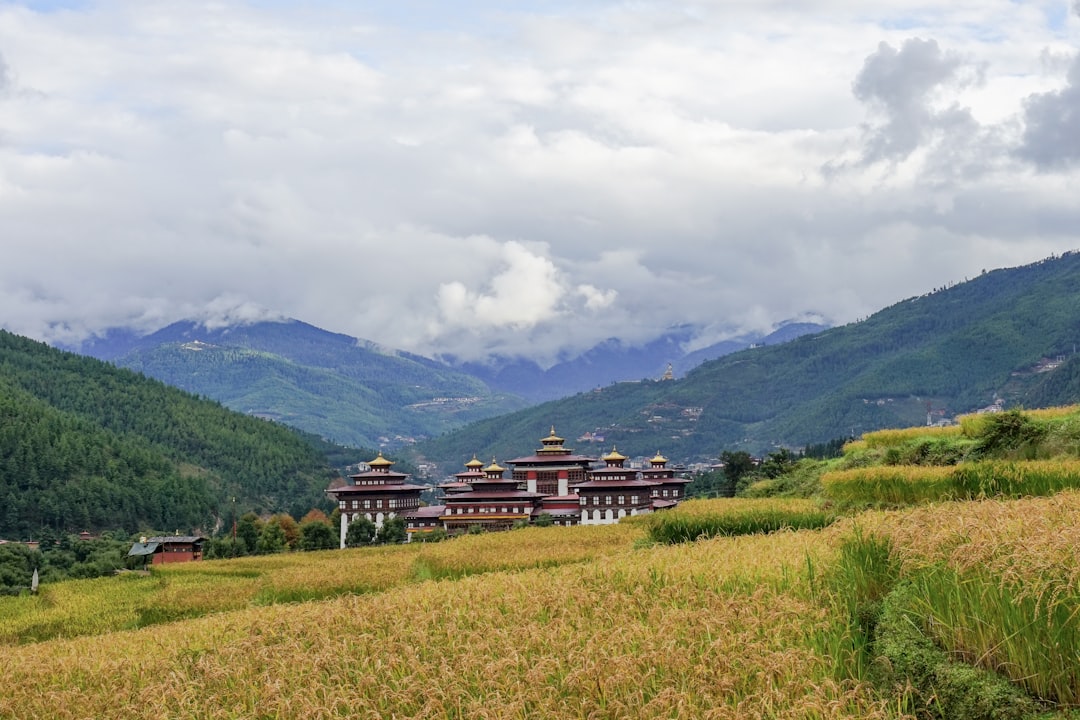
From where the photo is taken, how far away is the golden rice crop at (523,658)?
25.5 ft

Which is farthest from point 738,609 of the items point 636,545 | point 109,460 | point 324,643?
point 109,460

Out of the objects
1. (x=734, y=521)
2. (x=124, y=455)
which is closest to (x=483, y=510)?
(x=734, y=521)

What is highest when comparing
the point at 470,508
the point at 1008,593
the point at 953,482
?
the point at 953,482

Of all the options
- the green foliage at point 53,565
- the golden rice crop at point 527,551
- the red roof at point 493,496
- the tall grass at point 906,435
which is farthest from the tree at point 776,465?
the green foliage at point 53,565

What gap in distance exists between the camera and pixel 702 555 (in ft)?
44.9

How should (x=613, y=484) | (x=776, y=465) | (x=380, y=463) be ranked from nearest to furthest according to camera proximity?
(x=776, y=465), (x=613, y=484), (x=380, y=463)

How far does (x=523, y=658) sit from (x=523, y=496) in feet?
226

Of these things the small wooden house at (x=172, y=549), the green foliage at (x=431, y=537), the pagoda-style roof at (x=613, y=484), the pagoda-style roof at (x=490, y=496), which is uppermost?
A: the pagoda-style roof at (x=613, y=484)

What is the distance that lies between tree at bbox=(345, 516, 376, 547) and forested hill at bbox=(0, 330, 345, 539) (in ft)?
163

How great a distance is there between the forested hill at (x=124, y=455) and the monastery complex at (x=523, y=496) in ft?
123

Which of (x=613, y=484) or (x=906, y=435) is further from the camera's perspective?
(x=613, y=484)

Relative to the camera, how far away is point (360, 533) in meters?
66.4

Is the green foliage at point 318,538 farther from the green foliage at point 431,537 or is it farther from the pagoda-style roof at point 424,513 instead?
the pagoda-style roof at point 424,513

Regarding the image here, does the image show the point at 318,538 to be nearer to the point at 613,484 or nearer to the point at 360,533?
the point at 360,533
